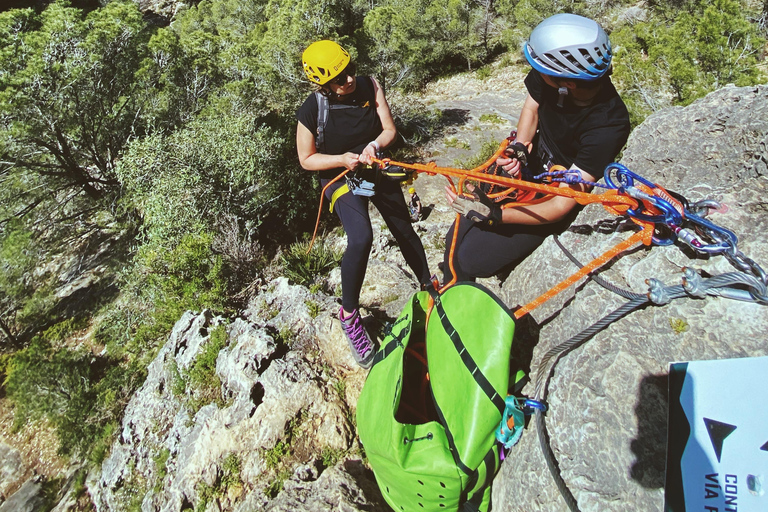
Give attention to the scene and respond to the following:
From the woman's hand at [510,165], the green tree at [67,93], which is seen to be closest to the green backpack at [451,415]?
the woman's hand at [510,165]

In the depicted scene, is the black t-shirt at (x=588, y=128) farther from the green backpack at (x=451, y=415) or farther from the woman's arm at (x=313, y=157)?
the woman's arm at (x=313, y=157)

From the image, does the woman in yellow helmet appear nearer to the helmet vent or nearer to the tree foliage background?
the helmet vent

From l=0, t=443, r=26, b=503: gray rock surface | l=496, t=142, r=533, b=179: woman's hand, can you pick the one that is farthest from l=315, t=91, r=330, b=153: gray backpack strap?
l=0, t=443, r=26, b=503: gray rock surface

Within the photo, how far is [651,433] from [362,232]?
2.18m

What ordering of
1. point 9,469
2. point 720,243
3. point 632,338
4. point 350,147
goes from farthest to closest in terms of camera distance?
1. point 9,469
2. point 350,147
3. point 632,338
4. point 720,243

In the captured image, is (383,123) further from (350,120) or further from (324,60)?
(324,60)

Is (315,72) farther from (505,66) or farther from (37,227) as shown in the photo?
(505,66)

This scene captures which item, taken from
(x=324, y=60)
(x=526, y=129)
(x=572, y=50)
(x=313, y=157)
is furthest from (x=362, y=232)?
(x=572, y=50)

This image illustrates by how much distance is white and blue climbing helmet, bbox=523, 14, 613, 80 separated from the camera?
2271 mm

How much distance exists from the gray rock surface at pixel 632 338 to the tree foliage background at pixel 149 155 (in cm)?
473

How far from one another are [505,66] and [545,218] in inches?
601

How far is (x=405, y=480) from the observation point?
214 centimetres

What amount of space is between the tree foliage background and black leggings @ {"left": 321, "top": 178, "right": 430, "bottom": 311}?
312cm

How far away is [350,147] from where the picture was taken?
341 cm
